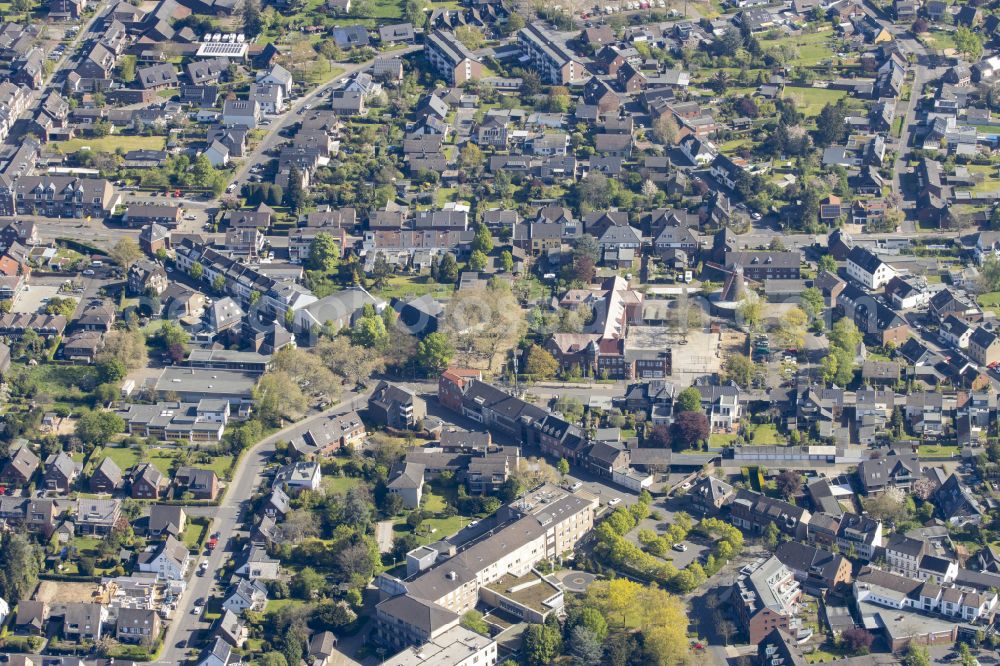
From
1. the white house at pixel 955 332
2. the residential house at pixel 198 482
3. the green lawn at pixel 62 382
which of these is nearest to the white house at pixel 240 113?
the green lawn at pixel 62 382

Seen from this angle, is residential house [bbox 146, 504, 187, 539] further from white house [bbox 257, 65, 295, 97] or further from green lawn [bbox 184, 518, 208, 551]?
white house [bbox 257, 65, 295, 97]

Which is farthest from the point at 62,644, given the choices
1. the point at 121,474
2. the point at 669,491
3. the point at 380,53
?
the point at 380,53

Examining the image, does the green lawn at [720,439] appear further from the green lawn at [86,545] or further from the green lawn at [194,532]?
the green lawn at [86,545]

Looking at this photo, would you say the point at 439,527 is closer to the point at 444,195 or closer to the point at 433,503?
the point at 433,503

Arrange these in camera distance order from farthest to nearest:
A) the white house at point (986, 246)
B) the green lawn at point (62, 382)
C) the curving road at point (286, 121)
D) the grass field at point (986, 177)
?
1. the curving road at point (286, 121)
2. the grass field at point (986, 177)
3. the white house at point (986, 246)
4. the green lawn at point (62, 382)

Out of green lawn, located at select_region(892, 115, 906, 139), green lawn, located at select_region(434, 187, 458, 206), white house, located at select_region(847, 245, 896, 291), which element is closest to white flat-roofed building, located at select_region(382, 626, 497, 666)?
white house, located at select_region(847, 245, 896, 291)

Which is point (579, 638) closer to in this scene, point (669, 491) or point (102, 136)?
point (669, 491)
